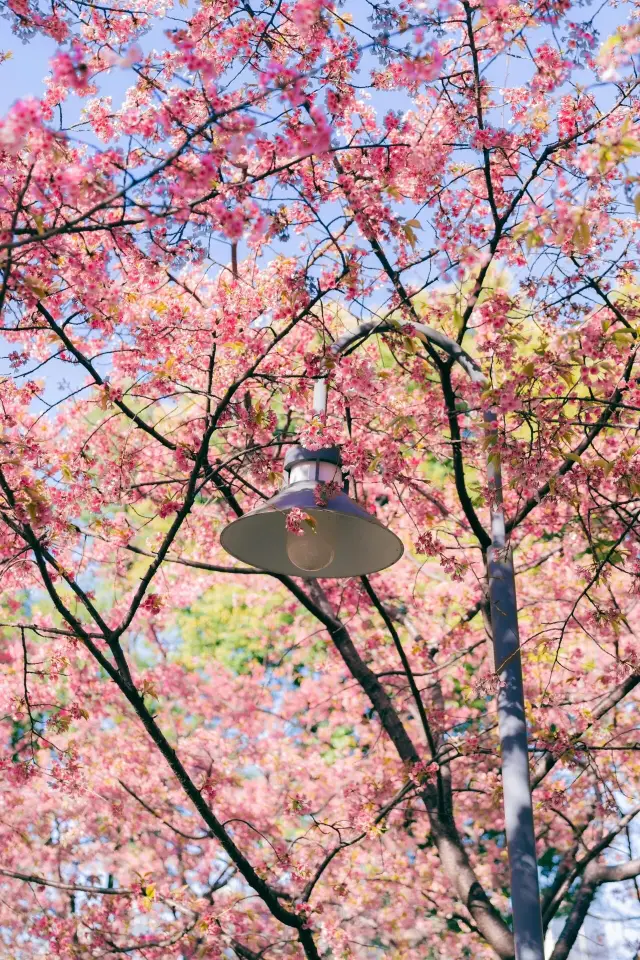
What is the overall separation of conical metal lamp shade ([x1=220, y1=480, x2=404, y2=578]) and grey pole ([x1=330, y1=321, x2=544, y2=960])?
0.44 meters

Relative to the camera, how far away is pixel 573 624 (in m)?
8.59

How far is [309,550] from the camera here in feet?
11.9

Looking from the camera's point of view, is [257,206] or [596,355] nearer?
[257,206]

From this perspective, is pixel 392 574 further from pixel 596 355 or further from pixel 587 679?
pixel 596 355

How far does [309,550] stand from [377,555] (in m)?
0.38

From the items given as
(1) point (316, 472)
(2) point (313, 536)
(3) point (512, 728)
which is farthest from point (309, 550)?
(3) point (512, 728)

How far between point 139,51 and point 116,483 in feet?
8.88

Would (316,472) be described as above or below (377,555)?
above

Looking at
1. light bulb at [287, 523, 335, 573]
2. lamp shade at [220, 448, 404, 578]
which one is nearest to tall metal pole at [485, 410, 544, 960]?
lamp shade at [220, 448, 404, 578]

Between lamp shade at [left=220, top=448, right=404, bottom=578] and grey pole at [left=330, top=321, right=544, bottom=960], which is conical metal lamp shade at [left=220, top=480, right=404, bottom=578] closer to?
lamp shade at [left=220, top=448, right=404, bottom=578]

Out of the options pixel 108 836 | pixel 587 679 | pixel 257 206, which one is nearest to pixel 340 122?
pixel 257 206

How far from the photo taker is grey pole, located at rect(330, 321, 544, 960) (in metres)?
3.22

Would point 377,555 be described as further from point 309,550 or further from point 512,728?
point 512,728

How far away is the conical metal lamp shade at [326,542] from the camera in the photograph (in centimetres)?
369
